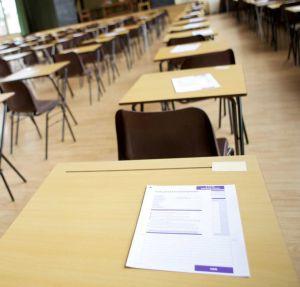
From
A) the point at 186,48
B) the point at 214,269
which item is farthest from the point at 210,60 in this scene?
the point at 214,269

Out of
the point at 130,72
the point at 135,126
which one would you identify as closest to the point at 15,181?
the point at 135,126

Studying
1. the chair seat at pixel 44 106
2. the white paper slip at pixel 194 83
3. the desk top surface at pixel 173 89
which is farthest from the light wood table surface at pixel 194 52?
the chair seat at pixel 44 106

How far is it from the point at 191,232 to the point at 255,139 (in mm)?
2270

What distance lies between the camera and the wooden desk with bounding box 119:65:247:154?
5.94ft

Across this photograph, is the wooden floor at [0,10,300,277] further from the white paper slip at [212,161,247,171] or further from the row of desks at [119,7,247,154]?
the white paper slip at [212,161,247,171]

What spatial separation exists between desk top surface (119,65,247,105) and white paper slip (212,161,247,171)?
0.79m

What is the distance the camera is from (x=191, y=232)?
76cm

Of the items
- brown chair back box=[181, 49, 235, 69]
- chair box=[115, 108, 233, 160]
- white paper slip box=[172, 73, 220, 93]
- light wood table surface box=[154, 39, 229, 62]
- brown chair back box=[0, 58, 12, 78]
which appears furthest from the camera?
brown chair back box=[0, 58, 12, 78]

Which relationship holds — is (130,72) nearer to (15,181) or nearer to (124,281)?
(15,181)

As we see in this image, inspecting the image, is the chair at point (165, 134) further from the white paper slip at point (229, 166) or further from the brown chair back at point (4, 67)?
the brown chair back at point (4, 67)

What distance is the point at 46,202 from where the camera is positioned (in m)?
0.98

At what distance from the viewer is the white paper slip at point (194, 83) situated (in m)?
1.94

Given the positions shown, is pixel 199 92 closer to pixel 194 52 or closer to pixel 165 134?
pixel 165 134

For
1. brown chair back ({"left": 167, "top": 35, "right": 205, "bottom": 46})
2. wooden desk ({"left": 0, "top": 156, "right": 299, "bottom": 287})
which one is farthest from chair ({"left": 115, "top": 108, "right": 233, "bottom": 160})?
brown chair back ({"left": 167, "top": 35, "right": 205, "bottom": 46})
